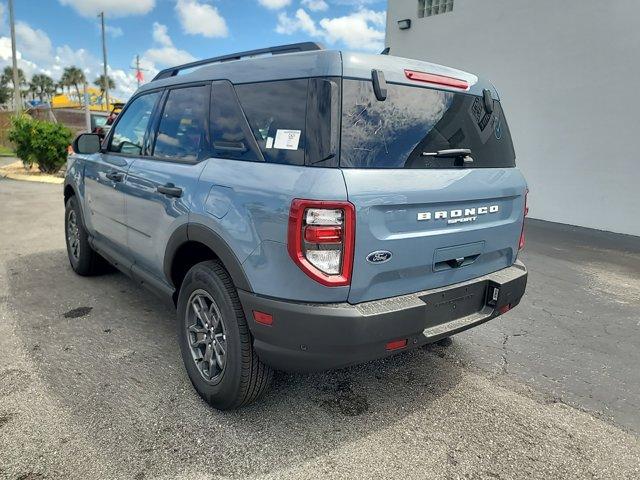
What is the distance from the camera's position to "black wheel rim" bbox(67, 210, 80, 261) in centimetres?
490

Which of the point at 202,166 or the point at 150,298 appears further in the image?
the point at 150,298

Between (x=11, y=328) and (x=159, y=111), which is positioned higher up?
(x=159, y=111)

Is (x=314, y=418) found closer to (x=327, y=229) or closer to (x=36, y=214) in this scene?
(x=327, y=229)

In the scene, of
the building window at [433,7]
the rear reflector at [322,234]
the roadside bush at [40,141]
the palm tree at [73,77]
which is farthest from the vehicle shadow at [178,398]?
the palm tree at [73,77]

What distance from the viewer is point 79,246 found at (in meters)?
4.82

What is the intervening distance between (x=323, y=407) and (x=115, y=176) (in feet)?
7.99

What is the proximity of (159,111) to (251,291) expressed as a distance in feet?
5.87

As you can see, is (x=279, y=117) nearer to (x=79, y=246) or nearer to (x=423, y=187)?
(x=423, y=187)

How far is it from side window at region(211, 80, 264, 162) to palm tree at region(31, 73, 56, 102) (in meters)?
106

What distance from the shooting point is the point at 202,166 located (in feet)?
8.78

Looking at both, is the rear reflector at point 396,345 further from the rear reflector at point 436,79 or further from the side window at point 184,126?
the side window at point 184,126

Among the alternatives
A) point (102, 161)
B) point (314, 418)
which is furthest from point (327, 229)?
point (102, 161)

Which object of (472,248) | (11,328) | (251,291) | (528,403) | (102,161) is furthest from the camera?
(102,161)

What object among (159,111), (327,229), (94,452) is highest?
(159,111)
